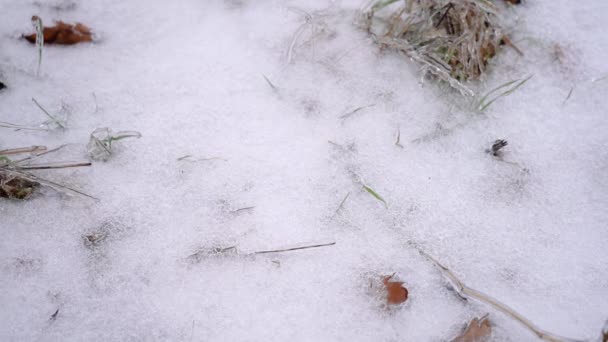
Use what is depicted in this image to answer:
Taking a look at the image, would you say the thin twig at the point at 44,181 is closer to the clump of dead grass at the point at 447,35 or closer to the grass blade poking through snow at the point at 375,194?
the grass blade poking through snow at the point at 375,194

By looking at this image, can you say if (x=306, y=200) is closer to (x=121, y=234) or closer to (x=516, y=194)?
(x=121, y=234)

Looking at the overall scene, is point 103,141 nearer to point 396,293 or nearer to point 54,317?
point 54,317

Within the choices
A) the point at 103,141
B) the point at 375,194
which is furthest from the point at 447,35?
the point at 103,141

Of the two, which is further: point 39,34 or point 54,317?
point 39,34

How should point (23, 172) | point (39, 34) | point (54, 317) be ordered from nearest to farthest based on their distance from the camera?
point (54, 317) → point (23, 172) → point (39, 34)

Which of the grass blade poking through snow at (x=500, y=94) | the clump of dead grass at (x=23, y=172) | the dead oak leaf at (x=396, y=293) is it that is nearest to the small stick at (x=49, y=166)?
the clump of dead grass at (x=23, y=172)

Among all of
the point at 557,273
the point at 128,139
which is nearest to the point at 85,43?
the point at 128,139
